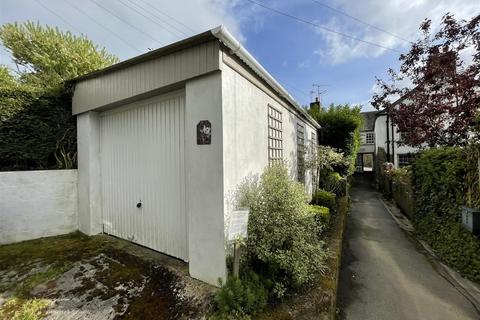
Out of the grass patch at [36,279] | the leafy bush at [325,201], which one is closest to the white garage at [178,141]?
the grass patch at [36,279]

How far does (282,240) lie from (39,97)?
6629 millimetres

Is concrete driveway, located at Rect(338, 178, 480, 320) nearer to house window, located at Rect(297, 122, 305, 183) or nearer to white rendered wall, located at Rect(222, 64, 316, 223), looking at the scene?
white rendered wall, located at Rect(222, 64, 316, 223)

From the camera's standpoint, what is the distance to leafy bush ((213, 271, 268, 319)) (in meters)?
2.85

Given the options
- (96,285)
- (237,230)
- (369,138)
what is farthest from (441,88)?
(369,138)

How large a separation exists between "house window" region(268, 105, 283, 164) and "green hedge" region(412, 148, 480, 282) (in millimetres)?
3764

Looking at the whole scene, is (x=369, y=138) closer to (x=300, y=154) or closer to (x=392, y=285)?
(x=300, y=154)

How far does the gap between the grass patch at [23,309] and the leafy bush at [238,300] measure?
2.24 m

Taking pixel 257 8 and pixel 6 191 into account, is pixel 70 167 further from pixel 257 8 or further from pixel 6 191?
pixel 257 8

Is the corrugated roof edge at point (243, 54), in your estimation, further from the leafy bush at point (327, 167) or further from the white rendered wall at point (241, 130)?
the leafy bush at point (327, 167)

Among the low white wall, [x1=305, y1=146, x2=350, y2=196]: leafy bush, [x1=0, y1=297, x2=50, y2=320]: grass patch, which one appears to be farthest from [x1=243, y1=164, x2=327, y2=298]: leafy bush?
[x1=305, y1=146, x2=350, y2=196]: leafy bush

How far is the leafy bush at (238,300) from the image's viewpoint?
9.36 feet

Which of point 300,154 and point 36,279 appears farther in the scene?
point 300,154

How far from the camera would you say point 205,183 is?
140 inches

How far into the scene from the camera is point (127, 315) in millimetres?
2893
